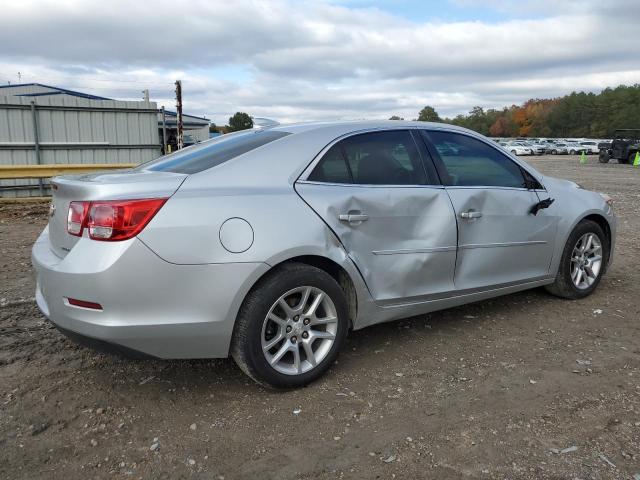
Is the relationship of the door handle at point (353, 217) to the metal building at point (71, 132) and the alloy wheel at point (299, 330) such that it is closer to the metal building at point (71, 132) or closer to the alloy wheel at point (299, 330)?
the alloy wheel at point (299, 330)

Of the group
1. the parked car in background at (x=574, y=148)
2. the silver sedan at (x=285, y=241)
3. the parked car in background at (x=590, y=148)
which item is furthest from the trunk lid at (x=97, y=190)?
the parked car in background at (x=590, y=148)

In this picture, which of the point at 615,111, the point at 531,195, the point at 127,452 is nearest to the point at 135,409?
the point at 127,452

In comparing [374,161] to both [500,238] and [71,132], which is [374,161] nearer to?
[500,238]

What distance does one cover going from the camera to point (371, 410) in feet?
9.90

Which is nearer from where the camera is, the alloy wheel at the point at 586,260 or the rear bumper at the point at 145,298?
the rear bumper at the point at 145,298

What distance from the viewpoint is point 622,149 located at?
32.9 m

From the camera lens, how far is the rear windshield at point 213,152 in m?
3.30

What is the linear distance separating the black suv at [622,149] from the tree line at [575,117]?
2245 inches

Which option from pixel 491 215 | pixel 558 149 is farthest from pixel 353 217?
pixel 558 149

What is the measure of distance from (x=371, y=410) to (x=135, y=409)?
128 cm

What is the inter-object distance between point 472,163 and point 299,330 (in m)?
1.91

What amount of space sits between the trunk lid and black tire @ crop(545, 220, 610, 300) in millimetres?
3330

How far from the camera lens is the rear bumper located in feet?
8.90

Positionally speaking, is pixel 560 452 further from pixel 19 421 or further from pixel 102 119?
pixel 102 119
